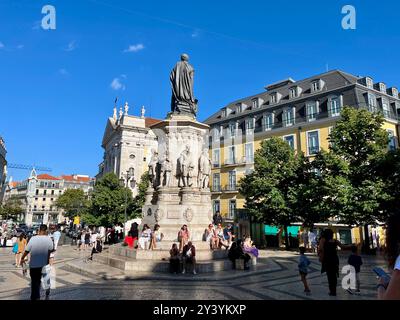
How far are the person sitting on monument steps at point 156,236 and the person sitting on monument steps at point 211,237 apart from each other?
7.12 ft

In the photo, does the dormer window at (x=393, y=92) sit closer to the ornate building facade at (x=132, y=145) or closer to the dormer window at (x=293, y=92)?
the dormer window at (x=293, y=92)

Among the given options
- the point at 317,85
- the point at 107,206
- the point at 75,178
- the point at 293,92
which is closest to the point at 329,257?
the point at 317,85

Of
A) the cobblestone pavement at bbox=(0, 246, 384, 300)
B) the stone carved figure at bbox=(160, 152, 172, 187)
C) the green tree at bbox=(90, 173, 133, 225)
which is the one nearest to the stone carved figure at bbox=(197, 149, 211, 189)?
the stone carved figure at bbox=(160, 152, 172, 187)

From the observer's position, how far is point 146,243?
13.6 meters

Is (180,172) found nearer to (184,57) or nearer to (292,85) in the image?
(184,57)

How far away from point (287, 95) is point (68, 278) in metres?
37.4

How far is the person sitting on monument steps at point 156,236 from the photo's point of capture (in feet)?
43.6

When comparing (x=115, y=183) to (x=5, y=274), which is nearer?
(x=5, y=274)

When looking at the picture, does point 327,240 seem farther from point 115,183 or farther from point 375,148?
point 115,183

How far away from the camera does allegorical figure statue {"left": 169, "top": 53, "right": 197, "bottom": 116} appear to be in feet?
57.8

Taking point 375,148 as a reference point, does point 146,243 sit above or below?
below

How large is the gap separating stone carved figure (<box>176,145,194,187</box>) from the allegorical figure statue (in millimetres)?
3081

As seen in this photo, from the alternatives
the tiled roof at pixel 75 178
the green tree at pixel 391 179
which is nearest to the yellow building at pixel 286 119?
the green tree at pixel 391 179
